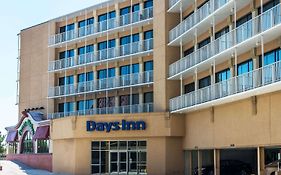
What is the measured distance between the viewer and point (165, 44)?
44.4 meters

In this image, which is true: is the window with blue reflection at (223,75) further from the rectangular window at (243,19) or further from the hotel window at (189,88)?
the hotel window at (189,88)

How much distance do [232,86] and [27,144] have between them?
33.6m

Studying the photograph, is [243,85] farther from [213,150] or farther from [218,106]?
[213,150]

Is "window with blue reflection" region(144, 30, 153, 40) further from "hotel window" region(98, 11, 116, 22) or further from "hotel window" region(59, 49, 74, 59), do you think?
"hotel window" region(59, 49, 74, 59)

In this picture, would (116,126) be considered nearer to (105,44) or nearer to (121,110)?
(121,110)

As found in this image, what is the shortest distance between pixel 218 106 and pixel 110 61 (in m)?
18.1

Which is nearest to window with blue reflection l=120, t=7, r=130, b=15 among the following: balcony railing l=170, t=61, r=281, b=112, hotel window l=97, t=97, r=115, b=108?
hotel window l=97, t=97, r=115, b=108

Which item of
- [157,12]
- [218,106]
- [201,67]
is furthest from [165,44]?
[218,106]

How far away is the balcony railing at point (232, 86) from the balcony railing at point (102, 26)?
9940 mm

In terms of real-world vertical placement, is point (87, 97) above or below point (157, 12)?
below

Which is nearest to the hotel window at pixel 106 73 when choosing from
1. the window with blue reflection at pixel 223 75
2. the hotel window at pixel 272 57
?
the window with blue reflection at pixel 223 75

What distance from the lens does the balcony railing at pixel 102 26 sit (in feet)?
159

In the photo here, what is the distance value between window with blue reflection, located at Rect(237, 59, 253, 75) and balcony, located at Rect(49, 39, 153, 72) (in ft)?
47.0

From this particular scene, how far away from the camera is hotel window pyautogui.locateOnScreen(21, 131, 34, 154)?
190ft
